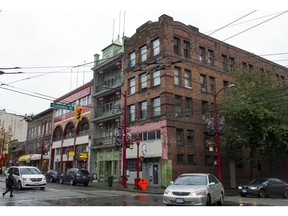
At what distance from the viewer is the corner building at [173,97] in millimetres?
32188

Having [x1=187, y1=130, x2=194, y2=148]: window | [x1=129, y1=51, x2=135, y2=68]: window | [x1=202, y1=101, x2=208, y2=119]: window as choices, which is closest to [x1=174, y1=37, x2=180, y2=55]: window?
[x1=129, y1=51, x2=135, y2=68]: window

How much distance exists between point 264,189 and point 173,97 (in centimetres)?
1329

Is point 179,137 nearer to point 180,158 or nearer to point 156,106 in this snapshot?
point 180,158

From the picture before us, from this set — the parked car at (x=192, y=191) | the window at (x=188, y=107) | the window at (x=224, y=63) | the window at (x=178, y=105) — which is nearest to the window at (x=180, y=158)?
the window at (x=178, y=105)

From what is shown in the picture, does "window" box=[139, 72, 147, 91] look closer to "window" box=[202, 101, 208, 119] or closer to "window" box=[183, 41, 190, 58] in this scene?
"window" box=[183, 41, 190, 58]

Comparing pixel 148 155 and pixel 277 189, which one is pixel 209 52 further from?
pixel 277 189

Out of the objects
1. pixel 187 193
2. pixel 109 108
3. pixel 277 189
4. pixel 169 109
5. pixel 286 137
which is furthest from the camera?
pixel 109 108

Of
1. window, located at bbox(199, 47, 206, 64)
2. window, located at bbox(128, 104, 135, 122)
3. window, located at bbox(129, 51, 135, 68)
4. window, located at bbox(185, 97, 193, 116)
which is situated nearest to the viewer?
window, located at bbox(185, 97, 193, 116)

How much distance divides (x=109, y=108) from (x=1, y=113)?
49.3 m

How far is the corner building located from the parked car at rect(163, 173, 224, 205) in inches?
625

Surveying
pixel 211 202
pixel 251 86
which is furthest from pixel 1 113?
Answer: pixel 211 202

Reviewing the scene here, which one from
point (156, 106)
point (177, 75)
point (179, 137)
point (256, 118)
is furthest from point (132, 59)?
point (256, 118)

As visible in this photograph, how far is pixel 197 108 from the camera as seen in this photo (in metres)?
34.9

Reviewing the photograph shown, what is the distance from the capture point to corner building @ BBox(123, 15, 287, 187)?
32188mm
